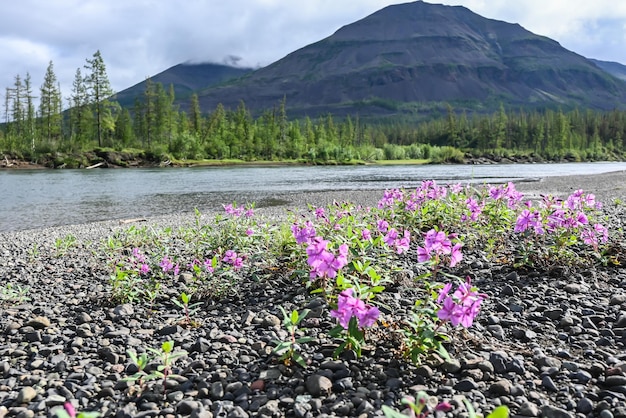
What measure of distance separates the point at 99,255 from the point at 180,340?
499cm

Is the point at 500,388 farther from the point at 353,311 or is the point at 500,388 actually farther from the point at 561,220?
the point at 561,220

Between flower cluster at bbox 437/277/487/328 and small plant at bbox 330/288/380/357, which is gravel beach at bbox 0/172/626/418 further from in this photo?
flower cluster at bbox 437/277/487/328

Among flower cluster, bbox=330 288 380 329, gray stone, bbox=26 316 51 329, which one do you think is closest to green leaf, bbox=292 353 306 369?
flower cluster, bbox=330 288 380 329

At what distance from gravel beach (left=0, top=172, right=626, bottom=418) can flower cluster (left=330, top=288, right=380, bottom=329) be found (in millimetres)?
475

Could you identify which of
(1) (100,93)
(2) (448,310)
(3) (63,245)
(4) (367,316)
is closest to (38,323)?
(4) (367,316)

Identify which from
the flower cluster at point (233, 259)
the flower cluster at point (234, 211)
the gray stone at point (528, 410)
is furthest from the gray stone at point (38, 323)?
Answer: the gray stone at point (528, 410)

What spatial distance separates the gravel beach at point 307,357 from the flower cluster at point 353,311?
0.47m

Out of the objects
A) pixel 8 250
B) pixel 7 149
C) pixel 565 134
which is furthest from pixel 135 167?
pixel 565 134

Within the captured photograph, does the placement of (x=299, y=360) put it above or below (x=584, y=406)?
above

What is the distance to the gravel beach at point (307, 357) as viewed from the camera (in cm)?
311

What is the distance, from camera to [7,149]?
61844mm

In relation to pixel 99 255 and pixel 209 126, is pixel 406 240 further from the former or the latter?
pixel 209 126

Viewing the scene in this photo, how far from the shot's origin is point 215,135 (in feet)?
292

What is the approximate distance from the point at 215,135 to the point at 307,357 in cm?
8873
